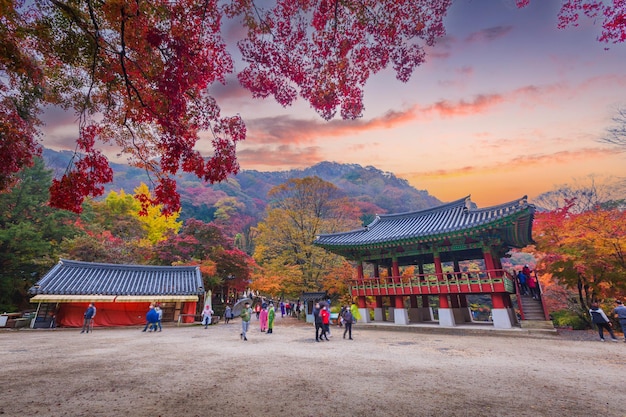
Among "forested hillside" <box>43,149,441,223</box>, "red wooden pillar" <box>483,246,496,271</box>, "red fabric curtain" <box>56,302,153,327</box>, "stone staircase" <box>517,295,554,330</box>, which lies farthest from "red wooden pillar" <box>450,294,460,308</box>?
"forested hillside" <box>43,149,441,223</box>

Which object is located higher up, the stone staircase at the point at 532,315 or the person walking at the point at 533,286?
the person walking at the point at 533,286

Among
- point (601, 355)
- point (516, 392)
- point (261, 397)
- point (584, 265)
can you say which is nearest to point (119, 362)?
point (261, 397)

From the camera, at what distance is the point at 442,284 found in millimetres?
16047

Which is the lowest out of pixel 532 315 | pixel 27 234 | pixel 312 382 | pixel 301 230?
pixel 312 382

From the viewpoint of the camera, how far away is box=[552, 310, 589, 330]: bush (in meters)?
14.5

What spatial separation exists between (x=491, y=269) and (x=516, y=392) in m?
11.8

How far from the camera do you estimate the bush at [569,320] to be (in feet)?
47.6

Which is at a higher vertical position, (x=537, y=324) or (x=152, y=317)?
(x=152, y=317)

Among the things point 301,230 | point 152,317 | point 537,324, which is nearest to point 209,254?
point 301,230

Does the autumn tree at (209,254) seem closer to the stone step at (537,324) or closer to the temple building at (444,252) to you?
the temple building at (444,252)

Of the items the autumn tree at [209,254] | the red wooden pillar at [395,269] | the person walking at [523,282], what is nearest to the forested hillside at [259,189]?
the autumn tree at [209,254]

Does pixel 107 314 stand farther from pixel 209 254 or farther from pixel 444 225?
pixel 444 225

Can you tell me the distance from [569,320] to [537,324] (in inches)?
126

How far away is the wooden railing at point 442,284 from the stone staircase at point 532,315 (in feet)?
2.45
